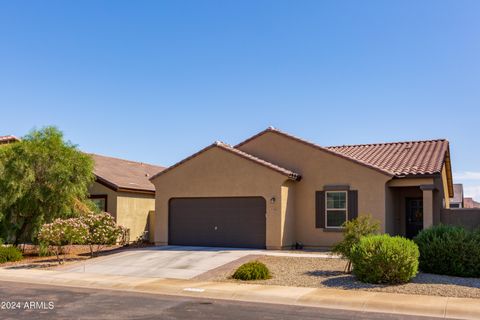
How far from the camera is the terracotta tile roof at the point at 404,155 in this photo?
855 inches

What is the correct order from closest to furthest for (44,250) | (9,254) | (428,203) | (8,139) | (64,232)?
1. (64,232)
2. (9,254)
3. (428,203)
4. (44,250)
5. (8,139)

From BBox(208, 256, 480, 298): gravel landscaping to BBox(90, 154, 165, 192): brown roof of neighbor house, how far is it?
11423 mm

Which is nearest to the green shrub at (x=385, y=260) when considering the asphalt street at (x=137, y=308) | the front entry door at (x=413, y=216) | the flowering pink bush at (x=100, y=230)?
the asphalt street at (x=137, y=308)

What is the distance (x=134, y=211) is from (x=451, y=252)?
17668mm

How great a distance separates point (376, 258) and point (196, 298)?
15.9 feet

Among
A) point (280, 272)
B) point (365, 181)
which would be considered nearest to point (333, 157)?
point (365, 181)

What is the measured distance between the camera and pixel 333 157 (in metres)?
22.6

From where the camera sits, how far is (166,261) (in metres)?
18.6

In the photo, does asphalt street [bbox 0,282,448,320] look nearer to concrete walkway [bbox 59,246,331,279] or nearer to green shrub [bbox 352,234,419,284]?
green shrub [bbox 352,234,419,284]

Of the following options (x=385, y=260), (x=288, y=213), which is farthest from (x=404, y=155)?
(x=385, y=260)

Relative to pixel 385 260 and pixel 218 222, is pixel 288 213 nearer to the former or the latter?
pixel 218 222

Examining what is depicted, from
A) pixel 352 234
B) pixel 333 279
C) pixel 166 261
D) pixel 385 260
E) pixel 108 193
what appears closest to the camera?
pixel 385 260

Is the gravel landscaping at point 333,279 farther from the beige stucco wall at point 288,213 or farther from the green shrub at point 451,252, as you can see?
the beige stucco wall at point 288,213

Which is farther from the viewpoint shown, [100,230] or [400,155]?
[400,155]
